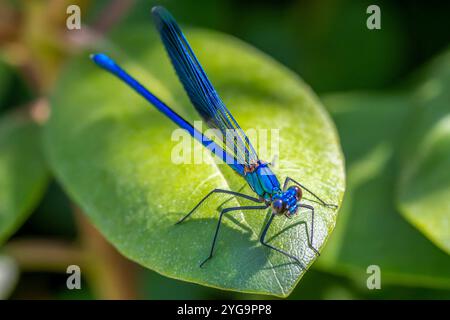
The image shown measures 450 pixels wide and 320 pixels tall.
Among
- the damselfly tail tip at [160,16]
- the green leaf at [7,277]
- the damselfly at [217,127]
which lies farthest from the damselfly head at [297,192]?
the green leaf at [7,277]

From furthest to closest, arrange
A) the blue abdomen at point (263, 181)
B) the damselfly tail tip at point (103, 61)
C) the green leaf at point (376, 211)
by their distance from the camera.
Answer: the damselfly tail tip at point (103, 61)
the green leaf at point (376, 211)
the blue abdomen at point (263, 181)

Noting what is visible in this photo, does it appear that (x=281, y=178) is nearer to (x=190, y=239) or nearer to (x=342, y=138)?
(x=190, y=239)

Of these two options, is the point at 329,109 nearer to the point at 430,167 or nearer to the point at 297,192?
the point at 430,167

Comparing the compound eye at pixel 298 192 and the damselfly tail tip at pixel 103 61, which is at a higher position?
the damselfly tail tip at pixel 103 61

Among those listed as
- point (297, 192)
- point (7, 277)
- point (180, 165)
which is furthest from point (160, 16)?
point (7, 277)

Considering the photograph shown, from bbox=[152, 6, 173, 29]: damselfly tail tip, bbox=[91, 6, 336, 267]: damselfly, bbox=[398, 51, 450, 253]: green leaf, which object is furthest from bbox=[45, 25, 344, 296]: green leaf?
bbox=[398, 51, 450, 253]: green leaf

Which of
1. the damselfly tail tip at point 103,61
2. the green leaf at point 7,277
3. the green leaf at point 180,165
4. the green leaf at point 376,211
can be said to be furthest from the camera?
the green leaf at point 7,277

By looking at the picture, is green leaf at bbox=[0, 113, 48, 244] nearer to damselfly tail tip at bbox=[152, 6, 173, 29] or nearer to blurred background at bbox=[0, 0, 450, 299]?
blurred background at bbox=[0, 0, 450, 299]

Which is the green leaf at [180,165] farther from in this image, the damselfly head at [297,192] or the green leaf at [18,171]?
the green leaf at [18,171]
